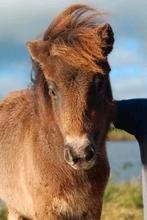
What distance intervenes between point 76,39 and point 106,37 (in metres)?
0.28

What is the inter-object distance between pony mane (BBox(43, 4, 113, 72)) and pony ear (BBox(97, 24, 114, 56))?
18mm

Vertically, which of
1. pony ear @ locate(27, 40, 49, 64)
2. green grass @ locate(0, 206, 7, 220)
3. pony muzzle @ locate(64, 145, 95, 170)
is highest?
pony ear @ locate(27, 40, 49, 64)

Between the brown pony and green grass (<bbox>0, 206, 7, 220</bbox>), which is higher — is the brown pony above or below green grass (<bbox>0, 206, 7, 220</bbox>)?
above

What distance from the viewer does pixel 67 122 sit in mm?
5426

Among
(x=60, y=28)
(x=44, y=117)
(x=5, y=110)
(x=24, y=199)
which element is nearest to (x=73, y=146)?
(x=44, y=117)

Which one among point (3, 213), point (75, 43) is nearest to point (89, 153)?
point (75, 43)

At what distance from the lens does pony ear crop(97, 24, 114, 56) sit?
19.1 ft

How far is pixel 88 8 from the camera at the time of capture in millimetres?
6297

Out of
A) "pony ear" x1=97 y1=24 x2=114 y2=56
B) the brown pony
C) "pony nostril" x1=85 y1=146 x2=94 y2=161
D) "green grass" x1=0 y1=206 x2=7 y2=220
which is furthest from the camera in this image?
"green grass" x1=0 y1=206 x2=7 y2=220

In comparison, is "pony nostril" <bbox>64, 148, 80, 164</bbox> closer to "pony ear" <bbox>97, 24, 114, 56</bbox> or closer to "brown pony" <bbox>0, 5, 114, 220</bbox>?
"brown pony" <bbox>0, 5, 114, 220</bbox>

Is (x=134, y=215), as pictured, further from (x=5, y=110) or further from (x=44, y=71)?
(x=44, y=71)

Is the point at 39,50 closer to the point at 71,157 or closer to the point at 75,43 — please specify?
the point at 75,43

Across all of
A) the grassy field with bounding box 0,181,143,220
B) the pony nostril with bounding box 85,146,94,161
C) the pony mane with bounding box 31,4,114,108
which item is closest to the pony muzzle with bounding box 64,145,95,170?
the pony nostril with bounding box 85,146,94,161

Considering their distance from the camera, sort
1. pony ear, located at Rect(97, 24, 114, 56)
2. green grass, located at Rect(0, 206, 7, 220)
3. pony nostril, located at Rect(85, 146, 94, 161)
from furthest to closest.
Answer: green grass, located at Rect(0, 206, 7, 220), pony ear, located at Rect(97, 24, 114, 56), pony nostril, located at Rect(85, 146, 94, 161)
